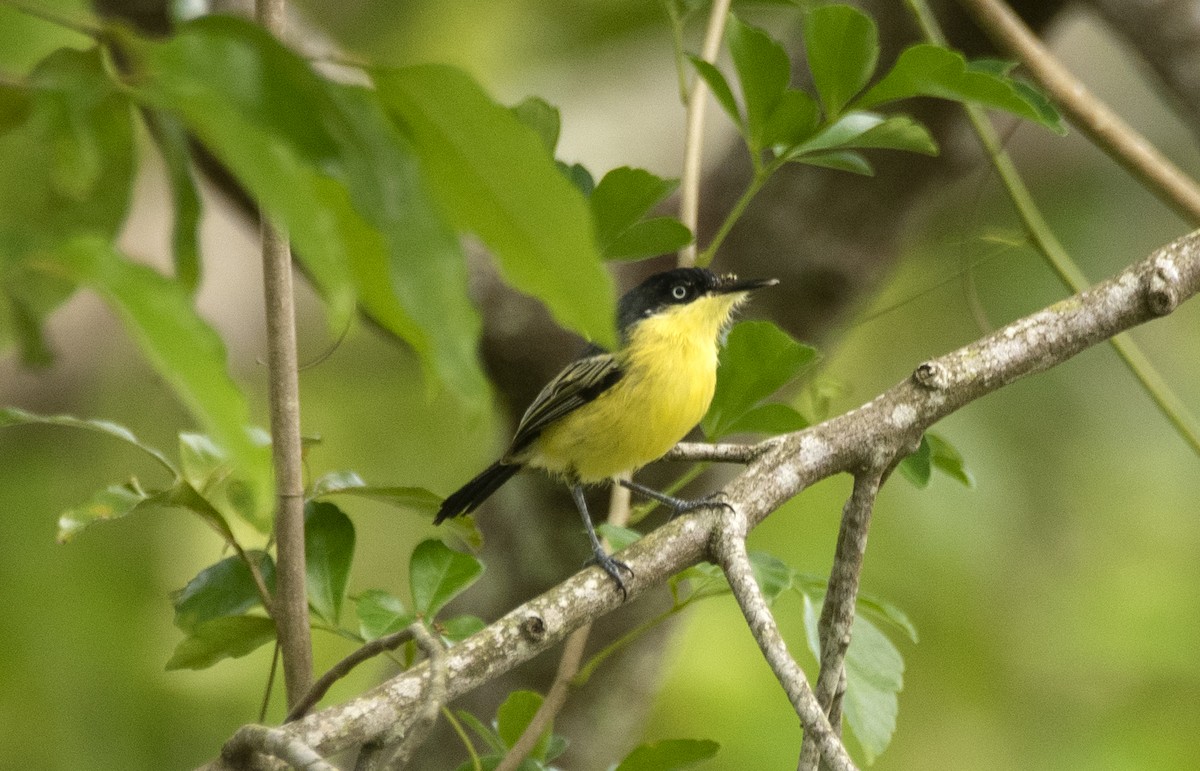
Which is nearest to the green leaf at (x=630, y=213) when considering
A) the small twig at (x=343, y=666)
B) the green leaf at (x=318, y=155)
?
the small twig at (x=343, y=666)

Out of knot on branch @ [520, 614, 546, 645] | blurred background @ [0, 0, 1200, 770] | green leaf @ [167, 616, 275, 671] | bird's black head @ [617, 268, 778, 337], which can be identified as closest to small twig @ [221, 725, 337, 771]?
knot on branch @ [520, 614, 546, 645]

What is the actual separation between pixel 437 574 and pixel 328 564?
153 millimetres

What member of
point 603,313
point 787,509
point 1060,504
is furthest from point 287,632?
point 1060,504

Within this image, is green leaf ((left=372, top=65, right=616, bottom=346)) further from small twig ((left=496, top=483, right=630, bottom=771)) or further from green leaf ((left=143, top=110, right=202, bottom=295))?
small twig ((left=496, top=483, right=630, bottom=771))

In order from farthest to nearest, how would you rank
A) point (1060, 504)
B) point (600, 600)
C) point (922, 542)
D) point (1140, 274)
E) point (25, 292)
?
point (1060, 504)
point (922, 542)
point (1140, 274)
point (600, 600)
point (25, 292)

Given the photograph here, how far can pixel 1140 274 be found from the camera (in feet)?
5.85

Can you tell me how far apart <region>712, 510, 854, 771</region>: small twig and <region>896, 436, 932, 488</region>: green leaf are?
328 mm

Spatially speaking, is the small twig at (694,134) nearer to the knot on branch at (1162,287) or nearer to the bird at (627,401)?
the bird at (627,401)

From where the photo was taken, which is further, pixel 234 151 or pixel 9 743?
pixel 9 743

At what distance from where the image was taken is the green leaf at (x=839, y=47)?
1792 mm

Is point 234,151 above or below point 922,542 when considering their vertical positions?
below

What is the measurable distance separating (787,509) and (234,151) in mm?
3838

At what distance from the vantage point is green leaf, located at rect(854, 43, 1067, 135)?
63.6 inches

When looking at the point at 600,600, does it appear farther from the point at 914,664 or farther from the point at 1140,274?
the point at 914,664
